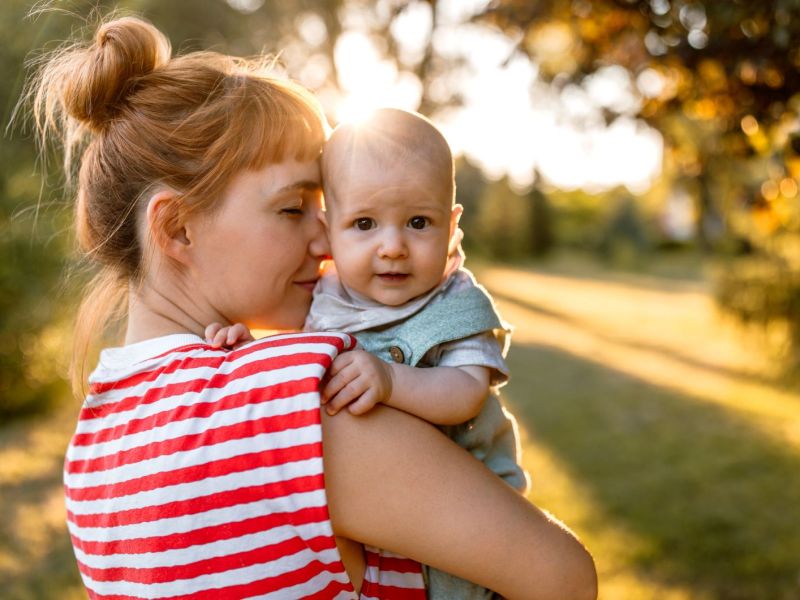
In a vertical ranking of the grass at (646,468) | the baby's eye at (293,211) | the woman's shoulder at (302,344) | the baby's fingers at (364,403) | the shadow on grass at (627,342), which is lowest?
the shadow on grass at (627,342)

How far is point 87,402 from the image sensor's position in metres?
1.55

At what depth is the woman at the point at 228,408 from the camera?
130cm

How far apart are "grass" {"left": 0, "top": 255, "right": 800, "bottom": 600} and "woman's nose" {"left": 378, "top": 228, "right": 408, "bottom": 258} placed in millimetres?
4025

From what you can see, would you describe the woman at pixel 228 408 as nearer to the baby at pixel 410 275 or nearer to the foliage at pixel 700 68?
the baby at pixel 410 275

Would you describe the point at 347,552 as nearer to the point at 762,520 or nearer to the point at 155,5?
the point at 762,520

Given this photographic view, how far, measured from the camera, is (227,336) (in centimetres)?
154

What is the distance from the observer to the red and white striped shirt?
1.29 meters

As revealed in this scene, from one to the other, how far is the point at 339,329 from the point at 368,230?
0.19 metres

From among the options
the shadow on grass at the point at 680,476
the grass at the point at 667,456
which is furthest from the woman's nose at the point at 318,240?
the shadow on grass at the point at 680,476

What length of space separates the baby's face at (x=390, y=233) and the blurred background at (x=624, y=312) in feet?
0.60

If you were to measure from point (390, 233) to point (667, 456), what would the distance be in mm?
6980

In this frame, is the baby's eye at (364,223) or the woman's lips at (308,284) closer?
the baby's eye at (364,223)

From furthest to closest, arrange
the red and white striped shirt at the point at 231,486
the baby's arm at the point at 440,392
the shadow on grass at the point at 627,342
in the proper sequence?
the shadow on grass at the point at 627,342, the baby's arm at the point at 440,392, the red and white striped shirt at the point at 231,486

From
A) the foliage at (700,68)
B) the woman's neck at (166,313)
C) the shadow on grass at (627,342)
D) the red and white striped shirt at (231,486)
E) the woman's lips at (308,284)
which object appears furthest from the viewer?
the shadow on grass at (627,342)
